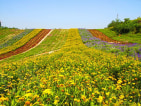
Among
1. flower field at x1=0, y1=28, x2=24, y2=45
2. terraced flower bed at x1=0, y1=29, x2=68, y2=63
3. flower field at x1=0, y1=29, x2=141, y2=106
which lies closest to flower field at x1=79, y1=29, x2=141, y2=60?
flower field at x1=0, y1=29, x2=141, y2=106

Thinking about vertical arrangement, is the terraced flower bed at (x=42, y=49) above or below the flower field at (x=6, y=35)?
below

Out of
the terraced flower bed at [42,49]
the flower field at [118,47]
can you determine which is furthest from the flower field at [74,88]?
the terraced flower bed at [42,49]

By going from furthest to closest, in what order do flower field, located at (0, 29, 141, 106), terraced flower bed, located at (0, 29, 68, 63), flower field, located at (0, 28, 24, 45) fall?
1. flower field, located at (0, 28, 24, 45)
2. terraced flower bed, located at (0, 29, 68, 63)
3. flower field, located at (0, 29, 141, 106)

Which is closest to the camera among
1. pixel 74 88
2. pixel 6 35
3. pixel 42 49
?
pixel 74 88

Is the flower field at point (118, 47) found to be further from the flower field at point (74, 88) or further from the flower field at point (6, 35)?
the flower field at point (6, 35)

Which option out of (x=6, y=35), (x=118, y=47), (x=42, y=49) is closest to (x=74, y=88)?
(x=118, y=47)

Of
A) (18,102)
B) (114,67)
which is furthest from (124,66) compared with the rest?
(18,102)

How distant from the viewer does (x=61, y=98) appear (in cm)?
296

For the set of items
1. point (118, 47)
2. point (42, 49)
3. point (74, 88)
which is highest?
point (118, 47)

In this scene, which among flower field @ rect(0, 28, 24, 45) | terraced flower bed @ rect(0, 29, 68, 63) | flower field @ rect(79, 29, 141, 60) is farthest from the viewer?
flower field @ rect(0, 28, 24, 45)

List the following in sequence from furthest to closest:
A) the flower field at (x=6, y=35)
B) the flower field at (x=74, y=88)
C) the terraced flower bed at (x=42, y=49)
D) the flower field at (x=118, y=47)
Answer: the flower field at (x=6, y=35) < the terraced flower bed at (x=42, y=49) < the flower field at (x=118, y=47) < the flower field at (x=74, y=88)

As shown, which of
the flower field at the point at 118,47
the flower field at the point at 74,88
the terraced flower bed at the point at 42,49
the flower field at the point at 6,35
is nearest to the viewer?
the flower field at the point at 74,88

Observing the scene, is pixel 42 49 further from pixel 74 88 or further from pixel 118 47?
pixel 74 88

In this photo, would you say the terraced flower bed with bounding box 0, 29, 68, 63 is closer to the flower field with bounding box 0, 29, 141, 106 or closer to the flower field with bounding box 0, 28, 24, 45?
the flower field with bounding box 0, 28, 24, 45
